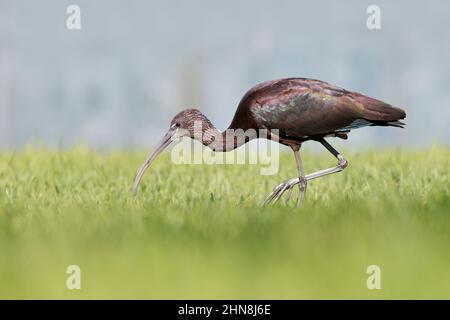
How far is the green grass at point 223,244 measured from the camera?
19.3 ft

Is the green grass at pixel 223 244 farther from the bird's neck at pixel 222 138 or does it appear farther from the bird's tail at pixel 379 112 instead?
the bird's tail at pixel 379 112

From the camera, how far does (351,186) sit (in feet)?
35.1

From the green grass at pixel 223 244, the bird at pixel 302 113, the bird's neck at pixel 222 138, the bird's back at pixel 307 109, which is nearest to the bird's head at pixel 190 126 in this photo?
the bird's neck at pixel 222 138

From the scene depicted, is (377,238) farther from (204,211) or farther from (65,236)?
(65,236)

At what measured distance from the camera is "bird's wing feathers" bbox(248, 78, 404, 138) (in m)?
9.56

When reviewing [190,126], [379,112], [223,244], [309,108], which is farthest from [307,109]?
[223,244]

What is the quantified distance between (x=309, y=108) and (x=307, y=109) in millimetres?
26

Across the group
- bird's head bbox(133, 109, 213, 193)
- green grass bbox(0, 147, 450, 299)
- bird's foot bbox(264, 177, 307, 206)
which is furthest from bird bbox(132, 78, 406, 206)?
green grass bbox(0, 147, 450, 299)

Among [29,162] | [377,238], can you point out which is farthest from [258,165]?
[377,238]

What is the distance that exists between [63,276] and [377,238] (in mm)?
2554

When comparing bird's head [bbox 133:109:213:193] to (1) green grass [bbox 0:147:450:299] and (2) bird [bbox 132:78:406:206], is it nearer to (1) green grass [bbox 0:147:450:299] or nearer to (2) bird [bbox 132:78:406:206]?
(2) bird [bbox 132:78:406:206]

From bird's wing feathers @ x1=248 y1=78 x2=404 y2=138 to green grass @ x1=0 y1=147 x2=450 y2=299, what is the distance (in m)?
0.85

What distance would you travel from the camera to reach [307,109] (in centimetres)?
963
